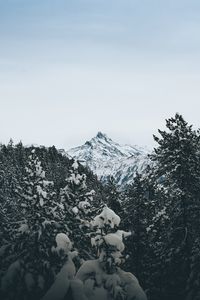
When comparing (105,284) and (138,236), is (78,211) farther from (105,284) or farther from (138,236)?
(138,236)

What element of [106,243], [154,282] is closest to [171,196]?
[154,282]

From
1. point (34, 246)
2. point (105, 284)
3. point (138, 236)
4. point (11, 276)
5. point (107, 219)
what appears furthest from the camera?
point (138, 236)

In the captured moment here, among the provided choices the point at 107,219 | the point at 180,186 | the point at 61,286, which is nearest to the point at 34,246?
the point at 107,219

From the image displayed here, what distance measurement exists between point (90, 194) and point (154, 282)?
37.2 feet

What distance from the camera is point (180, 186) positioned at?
25.8 metres

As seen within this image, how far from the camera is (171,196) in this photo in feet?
85.4

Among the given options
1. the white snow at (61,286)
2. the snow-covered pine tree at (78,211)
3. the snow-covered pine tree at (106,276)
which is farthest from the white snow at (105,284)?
the snow-covered pine tree at (78,211)

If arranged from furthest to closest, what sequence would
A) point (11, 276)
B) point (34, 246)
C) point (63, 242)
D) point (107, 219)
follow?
point (34, 246) → point (11, 276) → point (63, 242) → point (107, 219)

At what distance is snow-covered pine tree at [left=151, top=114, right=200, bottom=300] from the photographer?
25719 millimetres

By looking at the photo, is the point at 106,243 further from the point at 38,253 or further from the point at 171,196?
the point at 171,196

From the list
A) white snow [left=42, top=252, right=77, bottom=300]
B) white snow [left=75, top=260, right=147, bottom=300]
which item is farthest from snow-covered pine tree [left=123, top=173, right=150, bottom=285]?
white snow [left=42, top=252, right=77, bottom=300]

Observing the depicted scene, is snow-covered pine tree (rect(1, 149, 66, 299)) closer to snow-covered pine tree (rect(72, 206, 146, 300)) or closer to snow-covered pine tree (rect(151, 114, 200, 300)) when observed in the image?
snow-covered pine tree (rect(72, 206, 146, 300))

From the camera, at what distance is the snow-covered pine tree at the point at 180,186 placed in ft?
84.4

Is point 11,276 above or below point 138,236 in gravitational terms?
below
